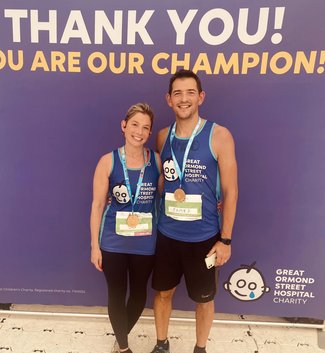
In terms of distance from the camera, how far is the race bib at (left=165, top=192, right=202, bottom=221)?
1792mm

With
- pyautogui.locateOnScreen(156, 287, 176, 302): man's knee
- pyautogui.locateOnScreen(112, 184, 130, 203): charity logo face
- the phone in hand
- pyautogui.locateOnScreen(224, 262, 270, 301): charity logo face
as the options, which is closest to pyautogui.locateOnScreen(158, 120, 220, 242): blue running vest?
the phone in hand

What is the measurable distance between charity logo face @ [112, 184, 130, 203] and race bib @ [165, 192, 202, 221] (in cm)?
23

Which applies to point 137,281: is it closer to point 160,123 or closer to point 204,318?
point 204,318

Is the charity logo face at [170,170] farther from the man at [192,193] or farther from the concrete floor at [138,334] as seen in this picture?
the concrete floor at [138,334]

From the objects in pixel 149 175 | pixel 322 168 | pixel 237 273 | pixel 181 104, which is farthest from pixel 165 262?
pixel 322 168

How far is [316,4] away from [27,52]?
1704mm

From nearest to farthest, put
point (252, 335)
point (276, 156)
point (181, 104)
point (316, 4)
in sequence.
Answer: point (181, 104), point (316, 4), point (276, 156), point (252, 335)

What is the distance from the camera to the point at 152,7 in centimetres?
Result: 189

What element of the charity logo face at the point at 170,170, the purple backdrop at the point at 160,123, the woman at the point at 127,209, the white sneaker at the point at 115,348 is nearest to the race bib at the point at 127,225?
the woman at the point at 127,209

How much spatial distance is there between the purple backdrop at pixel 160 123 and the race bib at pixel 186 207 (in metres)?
0.54

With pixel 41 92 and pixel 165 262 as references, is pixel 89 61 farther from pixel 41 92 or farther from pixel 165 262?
pixel 165 262

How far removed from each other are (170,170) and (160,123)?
1.53 ft

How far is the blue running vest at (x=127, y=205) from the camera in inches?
69.5

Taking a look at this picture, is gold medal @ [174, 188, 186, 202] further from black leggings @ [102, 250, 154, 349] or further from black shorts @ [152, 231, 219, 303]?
black leggings @ [102, 250, 154, 349]
